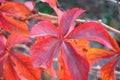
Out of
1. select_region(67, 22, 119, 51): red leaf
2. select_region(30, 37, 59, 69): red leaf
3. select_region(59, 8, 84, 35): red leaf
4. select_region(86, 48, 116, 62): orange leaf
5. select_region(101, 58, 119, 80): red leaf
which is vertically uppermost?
select_region(59, 8, 84, 35): red leaf

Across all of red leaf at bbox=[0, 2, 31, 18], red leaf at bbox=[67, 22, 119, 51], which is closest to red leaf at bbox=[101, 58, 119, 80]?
red leaf at bbox=[67, 22, 119, 51]

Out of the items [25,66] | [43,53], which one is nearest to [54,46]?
[43,53]

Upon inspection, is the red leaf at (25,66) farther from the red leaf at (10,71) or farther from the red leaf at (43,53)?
the red leaf at (43,53)

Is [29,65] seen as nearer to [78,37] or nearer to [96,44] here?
[78,37]

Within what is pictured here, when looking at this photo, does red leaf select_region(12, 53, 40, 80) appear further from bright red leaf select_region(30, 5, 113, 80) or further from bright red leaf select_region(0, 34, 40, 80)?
bright red leaf select_region(30, 5, 113, 80)

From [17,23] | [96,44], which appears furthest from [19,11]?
[96,44]
